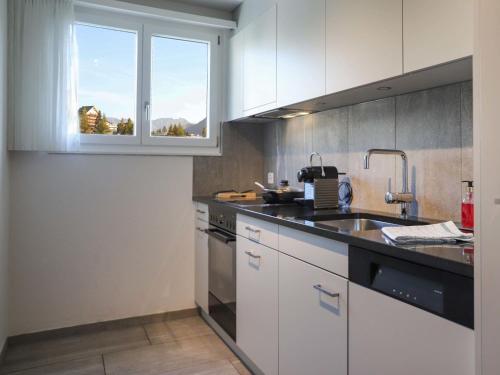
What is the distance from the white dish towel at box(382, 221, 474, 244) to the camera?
3.96 ft

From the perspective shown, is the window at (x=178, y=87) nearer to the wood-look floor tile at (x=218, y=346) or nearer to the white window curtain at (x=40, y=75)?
the white window curtain at (x=40, y=75)

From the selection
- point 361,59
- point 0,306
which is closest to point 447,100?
point 361,59

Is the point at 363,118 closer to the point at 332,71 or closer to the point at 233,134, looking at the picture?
the point at 332,71

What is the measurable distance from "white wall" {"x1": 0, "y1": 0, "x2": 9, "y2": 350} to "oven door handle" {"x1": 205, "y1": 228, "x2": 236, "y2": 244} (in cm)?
126

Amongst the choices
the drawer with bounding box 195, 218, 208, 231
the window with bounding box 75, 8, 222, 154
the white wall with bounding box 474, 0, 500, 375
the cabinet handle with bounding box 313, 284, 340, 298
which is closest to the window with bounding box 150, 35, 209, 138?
the window with bounding box 75, 8, 222, 154

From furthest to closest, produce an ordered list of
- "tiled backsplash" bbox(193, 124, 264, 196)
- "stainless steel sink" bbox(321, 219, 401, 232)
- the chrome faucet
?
"tiled backsplash" bbox(193, 124, 264, 196) → "stainless steel sink" bbox(321, 219, 401, 232) → the chrome faucet

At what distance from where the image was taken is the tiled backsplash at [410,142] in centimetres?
171

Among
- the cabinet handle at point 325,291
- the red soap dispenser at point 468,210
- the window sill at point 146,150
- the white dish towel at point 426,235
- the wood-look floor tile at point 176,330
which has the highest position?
the window sill at point 146,150

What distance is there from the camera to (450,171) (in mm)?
1739

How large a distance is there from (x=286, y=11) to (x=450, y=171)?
1.29m

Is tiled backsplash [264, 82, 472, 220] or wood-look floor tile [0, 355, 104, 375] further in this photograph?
wood-look floor tile [0, 355, 104, 375]

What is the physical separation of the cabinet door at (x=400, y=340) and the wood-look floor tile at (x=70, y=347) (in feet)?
5.73

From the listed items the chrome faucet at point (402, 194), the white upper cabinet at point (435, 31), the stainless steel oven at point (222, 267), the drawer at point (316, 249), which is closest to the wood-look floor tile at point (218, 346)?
the stainless steel oven at point (222, 267)

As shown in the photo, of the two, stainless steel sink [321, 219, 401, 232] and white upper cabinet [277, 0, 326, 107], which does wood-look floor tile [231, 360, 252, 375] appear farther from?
white upper cabinet [277, 0, 326, 107]
